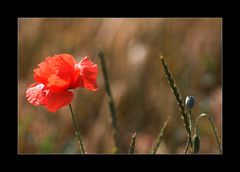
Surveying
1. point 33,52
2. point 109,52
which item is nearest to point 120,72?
point 109,52

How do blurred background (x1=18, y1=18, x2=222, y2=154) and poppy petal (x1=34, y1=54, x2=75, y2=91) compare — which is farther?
blurred background (x1=18, y1=18, x2=222, y2=154)

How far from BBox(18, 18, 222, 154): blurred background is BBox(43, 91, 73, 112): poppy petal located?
124cm

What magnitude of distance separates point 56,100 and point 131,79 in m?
1.75

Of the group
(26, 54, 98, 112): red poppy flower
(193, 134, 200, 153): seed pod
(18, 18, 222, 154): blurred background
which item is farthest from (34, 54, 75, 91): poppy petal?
(18, 18, 222, 154): blurred background

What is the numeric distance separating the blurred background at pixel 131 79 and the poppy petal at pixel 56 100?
1.24m

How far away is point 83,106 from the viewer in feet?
9.98

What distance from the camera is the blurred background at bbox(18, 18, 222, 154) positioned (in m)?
2.78

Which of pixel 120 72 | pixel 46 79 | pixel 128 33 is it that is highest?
pixel 128 33

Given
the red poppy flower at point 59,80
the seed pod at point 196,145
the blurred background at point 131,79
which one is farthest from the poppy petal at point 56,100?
the blurred background at point 131,79

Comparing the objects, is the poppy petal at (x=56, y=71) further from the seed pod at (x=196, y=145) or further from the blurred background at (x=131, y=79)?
the blurred background at (x=131, y=79)

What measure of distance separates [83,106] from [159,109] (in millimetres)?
362

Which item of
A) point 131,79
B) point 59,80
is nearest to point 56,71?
point 59,80

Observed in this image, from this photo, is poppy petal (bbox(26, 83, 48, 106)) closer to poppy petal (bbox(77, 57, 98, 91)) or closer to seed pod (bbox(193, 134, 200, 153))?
poppy petal (bbox(77, 57, 98, 91))
